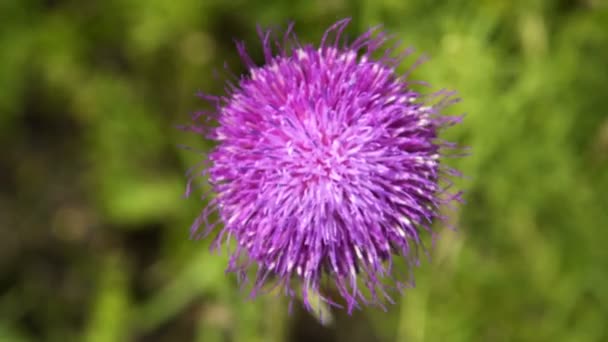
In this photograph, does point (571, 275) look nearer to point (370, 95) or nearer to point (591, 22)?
point (591, 22)

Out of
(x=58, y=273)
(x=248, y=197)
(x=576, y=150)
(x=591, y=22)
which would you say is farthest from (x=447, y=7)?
(x=58, y=273)

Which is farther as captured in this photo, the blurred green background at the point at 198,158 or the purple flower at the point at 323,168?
the blurred green background at the point at 198,158

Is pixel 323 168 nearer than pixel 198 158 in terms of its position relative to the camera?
Yes

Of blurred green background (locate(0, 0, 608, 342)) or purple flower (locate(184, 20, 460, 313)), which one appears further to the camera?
blurred green background (locate(0, 0, 608, 342))

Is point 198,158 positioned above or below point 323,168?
above
